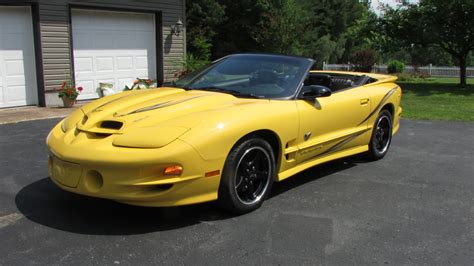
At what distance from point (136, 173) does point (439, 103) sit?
1229 centimetres

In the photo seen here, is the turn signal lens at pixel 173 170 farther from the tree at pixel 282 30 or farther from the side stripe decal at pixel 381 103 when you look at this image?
the tree at pixel 282 30

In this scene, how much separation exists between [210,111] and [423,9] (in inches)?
655

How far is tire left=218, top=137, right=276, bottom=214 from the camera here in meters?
3.96

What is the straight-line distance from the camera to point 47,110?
10.9 metres

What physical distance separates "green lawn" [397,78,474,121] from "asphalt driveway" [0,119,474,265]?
5749 mm

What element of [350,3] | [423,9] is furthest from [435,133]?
[350,3]

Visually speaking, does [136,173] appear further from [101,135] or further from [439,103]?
[439,103]

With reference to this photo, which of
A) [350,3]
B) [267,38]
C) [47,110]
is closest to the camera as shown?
[47,110]

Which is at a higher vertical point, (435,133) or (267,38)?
(267,38)

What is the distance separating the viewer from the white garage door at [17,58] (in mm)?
10844

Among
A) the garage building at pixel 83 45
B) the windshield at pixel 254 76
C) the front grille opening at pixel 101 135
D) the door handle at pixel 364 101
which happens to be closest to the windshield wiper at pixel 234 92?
the windshield at pixel 254 76

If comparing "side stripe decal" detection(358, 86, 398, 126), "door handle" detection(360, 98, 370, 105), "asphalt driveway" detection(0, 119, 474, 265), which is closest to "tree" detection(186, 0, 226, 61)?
"side stripe decal" detection(358, 86, 398, 126)

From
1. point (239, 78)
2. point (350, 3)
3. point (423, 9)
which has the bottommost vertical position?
point (239, 78)

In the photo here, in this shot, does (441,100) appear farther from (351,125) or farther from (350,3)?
(350,3)
